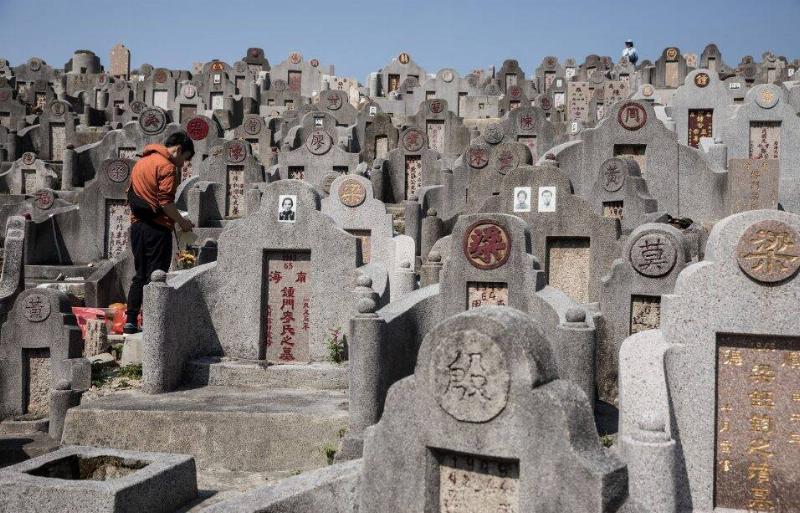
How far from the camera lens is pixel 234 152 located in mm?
25219

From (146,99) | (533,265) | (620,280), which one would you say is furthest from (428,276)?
(146,99)

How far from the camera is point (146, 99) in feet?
151

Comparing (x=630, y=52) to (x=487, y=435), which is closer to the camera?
(x=487, y=435)

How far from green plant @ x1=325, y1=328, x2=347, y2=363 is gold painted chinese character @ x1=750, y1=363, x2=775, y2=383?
5757mm

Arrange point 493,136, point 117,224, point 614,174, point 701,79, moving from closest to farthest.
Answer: point 614,174, point 117,224, point 701,79, point 493,136

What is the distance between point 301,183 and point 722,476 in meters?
6.74

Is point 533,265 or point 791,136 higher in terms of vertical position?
point 791,136

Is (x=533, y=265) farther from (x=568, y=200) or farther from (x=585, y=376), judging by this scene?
(x=568, y=200)

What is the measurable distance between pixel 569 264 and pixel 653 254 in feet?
8.29

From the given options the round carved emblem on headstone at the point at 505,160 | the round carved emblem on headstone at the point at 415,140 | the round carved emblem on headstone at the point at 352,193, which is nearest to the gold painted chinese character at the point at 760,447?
the round carved emblem on headstone at the point at 352,193

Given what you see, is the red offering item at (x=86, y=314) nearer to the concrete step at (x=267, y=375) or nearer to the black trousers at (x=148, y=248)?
the black trousers at (x=148, y=248)

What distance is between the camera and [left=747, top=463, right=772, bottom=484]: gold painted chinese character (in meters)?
6.20

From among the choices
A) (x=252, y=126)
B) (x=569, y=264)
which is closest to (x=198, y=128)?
(x=252, y=126)

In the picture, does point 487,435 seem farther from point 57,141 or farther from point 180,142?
point 57,141
